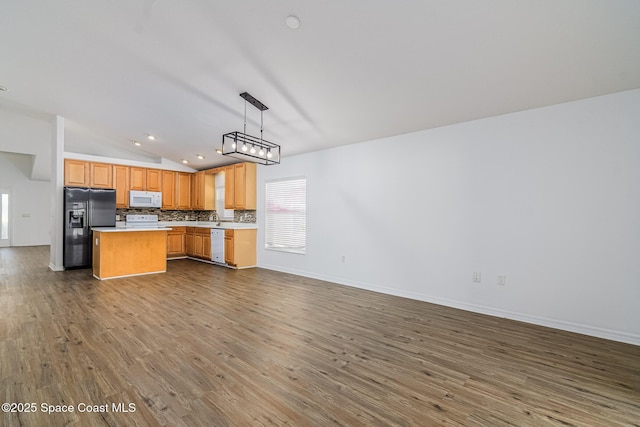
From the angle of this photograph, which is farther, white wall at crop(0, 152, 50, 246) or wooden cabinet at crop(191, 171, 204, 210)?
white wall at crop(0, 152, 50, 246)

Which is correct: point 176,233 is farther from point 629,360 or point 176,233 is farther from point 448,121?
point 629,360

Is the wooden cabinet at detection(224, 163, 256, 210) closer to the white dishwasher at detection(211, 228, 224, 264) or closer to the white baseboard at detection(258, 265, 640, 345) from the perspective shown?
the white dishwasher at detection(211, 228, 224, 264)

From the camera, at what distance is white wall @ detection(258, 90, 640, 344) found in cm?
283

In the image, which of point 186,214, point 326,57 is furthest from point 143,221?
point 326,57

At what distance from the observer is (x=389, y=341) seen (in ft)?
8.90

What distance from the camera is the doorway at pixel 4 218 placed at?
9.36 metres

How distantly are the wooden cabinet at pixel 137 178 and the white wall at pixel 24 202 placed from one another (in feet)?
16.1

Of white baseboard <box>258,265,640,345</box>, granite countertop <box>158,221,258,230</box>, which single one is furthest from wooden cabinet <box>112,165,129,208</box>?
white baseboard <box>258,265,640,345</box>

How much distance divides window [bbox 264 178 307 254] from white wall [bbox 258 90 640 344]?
3.67 ft

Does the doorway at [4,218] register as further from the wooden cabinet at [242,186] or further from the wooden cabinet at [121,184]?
the wooden cabinet at [242,186]

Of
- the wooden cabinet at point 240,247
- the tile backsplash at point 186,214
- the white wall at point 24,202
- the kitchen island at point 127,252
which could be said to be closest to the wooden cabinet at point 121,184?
the tile backsplash at point 186,214

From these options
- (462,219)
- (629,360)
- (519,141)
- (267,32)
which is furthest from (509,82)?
(629,360)

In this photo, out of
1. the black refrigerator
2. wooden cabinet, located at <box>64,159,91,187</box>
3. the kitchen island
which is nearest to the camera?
the kitchen island

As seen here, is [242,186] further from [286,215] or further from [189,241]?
[189,241]
